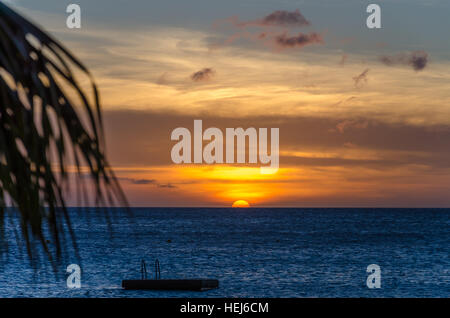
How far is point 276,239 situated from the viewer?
99.1 meters

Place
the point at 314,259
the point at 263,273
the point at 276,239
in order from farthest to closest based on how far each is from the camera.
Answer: the point at 276,239 → the point at 314,259 → the point at 263,273

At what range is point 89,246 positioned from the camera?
88.2 meters

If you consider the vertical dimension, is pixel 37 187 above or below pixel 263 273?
above

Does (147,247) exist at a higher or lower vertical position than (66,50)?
lower

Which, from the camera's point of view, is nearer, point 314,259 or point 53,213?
point 53,213

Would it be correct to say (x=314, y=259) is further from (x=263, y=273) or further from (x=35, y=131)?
(x=35, y=131)

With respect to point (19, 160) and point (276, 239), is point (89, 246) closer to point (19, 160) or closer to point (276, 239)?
point (276, 239)

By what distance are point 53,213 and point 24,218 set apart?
0.40 feet

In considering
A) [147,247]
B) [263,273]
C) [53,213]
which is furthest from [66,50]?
[147,247]
